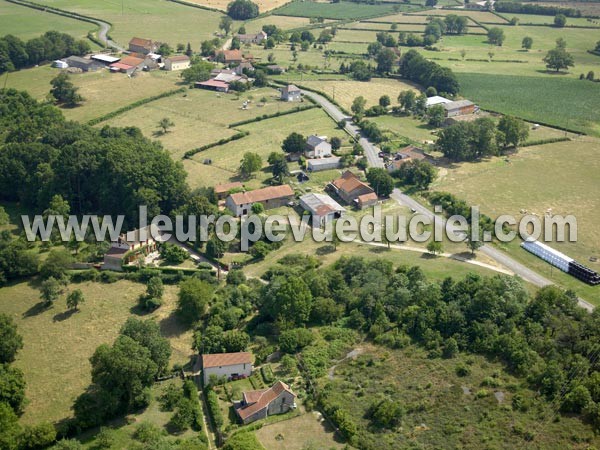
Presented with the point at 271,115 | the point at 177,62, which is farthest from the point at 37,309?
the point at 177,62

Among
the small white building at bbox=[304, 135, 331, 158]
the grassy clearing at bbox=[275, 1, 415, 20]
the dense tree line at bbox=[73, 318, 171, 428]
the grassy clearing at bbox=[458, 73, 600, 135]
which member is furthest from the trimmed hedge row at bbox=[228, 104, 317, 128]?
the grassy clearing at bbox=[275, 1, 415, 20]

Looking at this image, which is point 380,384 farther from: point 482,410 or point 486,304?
point 486,304

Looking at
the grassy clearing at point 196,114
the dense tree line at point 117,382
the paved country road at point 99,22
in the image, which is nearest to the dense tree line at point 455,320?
the dense tree line at point 117,382

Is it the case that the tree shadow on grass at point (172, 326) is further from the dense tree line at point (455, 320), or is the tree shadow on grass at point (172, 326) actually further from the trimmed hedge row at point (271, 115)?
the trimmed hedge row at point (271, 115)

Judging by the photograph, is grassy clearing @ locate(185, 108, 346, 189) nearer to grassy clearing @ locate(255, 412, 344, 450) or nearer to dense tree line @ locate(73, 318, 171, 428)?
dense tree line @ locate(73, 318, 171, 428)

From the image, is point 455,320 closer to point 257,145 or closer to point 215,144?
point 257,145

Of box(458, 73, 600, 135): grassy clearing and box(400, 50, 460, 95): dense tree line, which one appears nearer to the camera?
box(458, 73, 600, 135): grassy clearing
